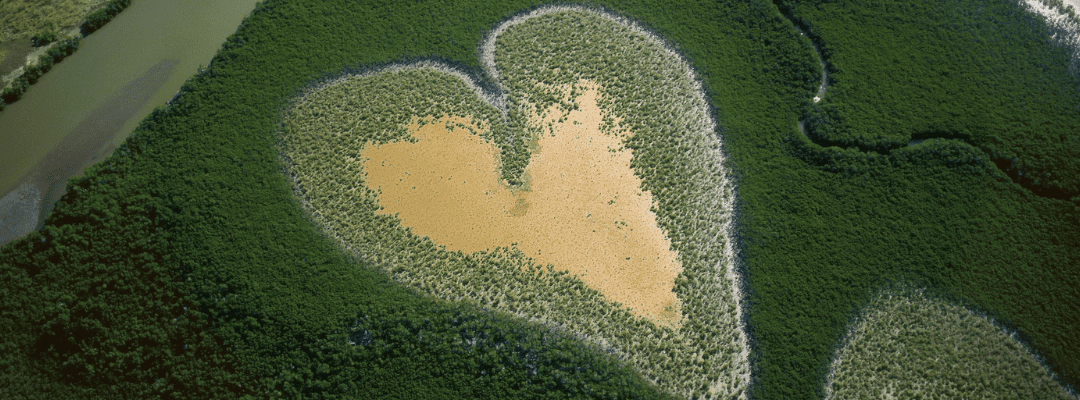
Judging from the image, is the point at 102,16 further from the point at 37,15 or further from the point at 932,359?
the point at 932,359

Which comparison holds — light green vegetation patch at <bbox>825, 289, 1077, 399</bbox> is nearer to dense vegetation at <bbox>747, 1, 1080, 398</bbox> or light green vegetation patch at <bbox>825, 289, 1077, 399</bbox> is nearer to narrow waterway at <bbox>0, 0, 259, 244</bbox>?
dense vegetation at <bbox>747, 1, 1080, 398</bbox>

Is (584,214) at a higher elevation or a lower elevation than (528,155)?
lower

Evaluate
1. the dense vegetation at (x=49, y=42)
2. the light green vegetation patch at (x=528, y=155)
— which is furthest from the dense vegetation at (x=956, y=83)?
the dense vegetation at (x=49, y=42)

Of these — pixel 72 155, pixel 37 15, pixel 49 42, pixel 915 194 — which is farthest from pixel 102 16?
pixel 915 194

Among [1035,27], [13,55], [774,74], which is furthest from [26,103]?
[1035,27]

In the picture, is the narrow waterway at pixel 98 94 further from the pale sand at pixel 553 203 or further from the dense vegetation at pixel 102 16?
the pale sand at pixel 553 203

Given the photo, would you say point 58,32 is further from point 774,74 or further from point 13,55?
point 774,74
